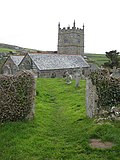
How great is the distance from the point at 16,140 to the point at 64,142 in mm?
1814

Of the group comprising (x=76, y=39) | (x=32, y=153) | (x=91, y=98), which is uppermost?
(x=76, y=39)

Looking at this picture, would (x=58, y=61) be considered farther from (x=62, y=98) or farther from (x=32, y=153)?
(x=32, y=153)

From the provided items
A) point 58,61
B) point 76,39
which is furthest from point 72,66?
point 76,39

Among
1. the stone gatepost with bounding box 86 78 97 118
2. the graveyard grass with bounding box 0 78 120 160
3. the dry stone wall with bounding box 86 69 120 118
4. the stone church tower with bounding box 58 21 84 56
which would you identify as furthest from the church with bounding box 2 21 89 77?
the graveyard grass with bounding box 0 78 120 160

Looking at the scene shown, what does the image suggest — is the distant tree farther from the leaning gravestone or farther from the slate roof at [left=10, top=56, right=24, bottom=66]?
the leaning gravestone

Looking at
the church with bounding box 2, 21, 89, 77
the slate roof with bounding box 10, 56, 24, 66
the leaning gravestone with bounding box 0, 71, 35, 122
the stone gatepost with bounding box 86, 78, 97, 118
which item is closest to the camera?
the leaning gravestone with bounding box 0, 71, 35, 122

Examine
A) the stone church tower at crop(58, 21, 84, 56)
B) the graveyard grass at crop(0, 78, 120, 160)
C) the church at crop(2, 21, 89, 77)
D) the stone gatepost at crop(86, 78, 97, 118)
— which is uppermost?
the stone church tower at crop(58, 21, 84, 56)

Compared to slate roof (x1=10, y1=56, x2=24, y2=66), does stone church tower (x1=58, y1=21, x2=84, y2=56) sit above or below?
above

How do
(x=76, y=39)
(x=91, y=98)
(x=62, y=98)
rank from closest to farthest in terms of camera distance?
(x=91, y=98) → (x=62, y=98) → (x=76, y=39)

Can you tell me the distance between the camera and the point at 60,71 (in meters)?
50.2

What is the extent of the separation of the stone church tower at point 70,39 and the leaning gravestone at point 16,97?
59.6 m

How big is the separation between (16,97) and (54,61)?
3791cm

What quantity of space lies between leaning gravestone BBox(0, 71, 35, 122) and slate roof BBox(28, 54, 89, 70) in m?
32.5

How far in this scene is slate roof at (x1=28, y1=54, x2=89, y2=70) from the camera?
4841 centimetres
